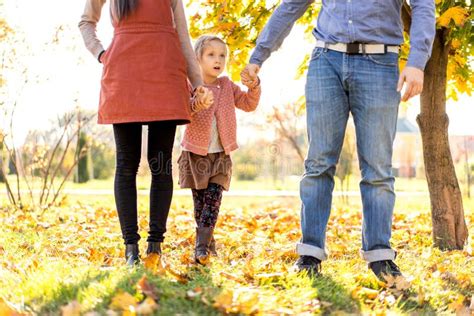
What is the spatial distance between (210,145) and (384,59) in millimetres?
1312

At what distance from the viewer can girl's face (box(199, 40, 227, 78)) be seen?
436 cm

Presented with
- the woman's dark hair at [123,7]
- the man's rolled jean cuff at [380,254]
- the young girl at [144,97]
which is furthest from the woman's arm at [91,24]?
the man's rolled jean cuff at [380,254]

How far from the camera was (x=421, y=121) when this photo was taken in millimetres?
5602

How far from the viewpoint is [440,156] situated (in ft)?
18.1

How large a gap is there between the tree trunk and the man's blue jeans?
2.06 m

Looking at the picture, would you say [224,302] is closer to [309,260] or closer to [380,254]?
[309,260]

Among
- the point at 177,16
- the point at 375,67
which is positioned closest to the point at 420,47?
the point at 375,67

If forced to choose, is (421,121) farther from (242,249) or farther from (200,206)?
(200,206)

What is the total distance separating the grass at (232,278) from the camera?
8.94 feet

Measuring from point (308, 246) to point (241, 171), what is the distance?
1514 centimetres

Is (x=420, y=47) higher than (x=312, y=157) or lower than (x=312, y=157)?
higher

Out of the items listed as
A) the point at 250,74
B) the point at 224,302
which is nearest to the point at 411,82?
the point at 250,74

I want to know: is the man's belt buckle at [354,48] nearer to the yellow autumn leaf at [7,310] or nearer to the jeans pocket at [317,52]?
the jeans pocket at [317,52]

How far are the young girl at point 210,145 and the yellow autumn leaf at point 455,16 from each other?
4.58ft
